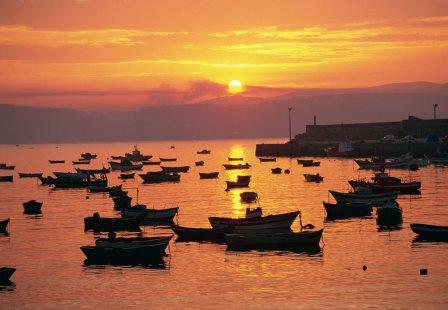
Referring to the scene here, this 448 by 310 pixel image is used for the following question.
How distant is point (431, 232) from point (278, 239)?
11.9 meters

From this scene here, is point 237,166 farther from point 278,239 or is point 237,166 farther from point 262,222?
point 278,239

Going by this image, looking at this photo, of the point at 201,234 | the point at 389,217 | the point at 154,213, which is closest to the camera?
the point at 201,234

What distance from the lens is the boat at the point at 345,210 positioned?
3041 inches

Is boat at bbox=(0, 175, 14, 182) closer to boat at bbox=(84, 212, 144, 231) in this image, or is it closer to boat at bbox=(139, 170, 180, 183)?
boat at bbox=(139, 170, 180, 183)

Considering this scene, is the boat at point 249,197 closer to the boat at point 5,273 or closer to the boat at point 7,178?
the boat at point 5,273

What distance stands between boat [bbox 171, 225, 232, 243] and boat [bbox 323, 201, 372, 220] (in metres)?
18.0

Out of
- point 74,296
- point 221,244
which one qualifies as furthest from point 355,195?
point 74,296

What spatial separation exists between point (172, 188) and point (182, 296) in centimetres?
8454

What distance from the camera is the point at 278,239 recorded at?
5716 cm

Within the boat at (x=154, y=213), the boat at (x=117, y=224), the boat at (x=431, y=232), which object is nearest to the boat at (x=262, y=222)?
the boat at (x=431, y=232)

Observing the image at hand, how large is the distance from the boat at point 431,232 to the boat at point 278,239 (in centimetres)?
826

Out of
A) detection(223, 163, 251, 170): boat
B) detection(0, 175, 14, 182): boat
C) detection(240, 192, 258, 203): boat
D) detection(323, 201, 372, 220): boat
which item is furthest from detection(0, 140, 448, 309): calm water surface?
detection(223, 163, 251, 170): boat

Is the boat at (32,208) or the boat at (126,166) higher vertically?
the boat at (126,166)

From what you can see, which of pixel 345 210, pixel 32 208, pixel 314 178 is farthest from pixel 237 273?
pixel 314 178
